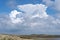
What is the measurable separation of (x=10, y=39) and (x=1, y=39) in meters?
2.96

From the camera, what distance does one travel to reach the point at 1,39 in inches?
1858

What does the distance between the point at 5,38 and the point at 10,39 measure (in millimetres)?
2061

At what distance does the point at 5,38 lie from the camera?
47.7 meters

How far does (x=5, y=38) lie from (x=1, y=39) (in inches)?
40.8

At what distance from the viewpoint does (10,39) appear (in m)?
49.5
